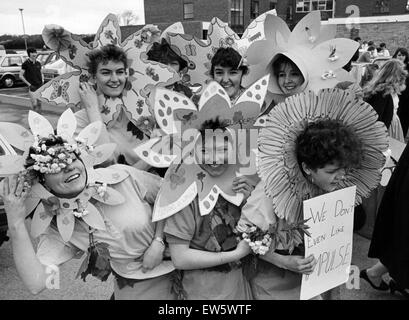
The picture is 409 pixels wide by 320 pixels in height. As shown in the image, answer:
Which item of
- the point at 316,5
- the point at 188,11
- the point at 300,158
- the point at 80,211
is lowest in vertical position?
the point at 80,211

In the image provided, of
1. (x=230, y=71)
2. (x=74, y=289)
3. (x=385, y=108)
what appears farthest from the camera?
(x=385, y=108)

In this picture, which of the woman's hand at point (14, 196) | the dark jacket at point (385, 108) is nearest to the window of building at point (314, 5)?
the dark jacket at point (385, 108)

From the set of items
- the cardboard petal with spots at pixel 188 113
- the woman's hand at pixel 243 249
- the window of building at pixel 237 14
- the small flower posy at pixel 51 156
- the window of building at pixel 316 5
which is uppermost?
the window of building at pixel 316 5

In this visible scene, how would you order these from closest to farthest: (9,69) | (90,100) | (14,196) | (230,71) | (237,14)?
(14,196) → (90,100) → (230,71) → (9,69) → (237,14)

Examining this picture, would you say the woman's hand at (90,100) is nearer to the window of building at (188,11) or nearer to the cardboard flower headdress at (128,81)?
the cardboard flower headdress at (128,81)

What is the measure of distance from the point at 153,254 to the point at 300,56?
1298 mm

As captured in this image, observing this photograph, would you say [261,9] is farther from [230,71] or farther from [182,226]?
[182,226]

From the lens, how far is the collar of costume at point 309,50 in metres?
2.06

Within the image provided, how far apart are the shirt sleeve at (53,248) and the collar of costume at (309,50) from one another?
1.34m

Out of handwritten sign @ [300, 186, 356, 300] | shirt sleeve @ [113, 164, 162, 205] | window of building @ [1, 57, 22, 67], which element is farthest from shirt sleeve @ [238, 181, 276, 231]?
window of building @ [1, 57, 22, 67]

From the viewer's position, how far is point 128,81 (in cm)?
211

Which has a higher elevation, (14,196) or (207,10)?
→ (207,10)

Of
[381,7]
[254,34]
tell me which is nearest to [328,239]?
[254,34]
